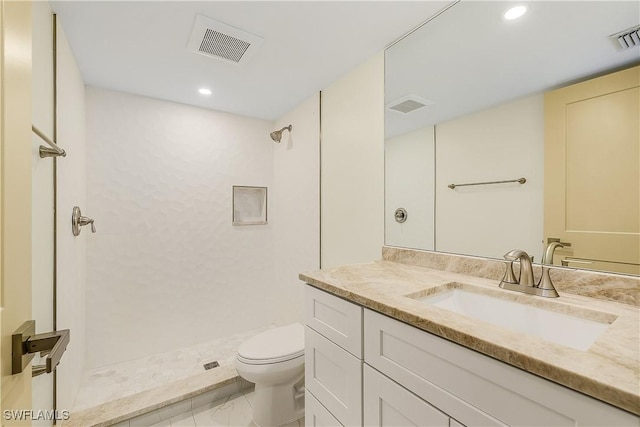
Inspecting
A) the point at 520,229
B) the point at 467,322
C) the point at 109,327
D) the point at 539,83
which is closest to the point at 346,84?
the point at 539,83

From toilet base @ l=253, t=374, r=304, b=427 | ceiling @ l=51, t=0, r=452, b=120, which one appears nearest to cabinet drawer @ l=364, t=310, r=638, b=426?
toilet base @ l=253, t=374, r=304, b=427

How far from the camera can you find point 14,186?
20.8 inches

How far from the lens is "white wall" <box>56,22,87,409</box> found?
1422 millimetres

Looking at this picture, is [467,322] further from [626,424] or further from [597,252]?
[597,252]

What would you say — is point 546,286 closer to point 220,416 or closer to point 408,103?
point 408,103

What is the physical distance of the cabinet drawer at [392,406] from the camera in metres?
0.74

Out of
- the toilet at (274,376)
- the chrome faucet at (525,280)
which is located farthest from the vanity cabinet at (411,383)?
the chrome faucet at (525,280)

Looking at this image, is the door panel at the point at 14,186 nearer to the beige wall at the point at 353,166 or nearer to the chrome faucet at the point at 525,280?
the chrome faucet at the point at 525,280

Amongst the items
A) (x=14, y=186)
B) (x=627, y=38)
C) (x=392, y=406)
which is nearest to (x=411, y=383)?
(x=392, y=406)

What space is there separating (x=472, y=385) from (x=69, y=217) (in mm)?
2070

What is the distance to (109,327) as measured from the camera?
7.10ft

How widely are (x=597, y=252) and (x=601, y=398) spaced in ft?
2.34

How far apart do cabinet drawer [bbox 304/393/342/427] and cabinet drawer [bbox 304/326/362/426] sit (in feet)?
0.08

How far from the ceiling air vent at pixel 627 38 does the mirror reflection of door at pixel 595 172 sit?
0.26 ft
